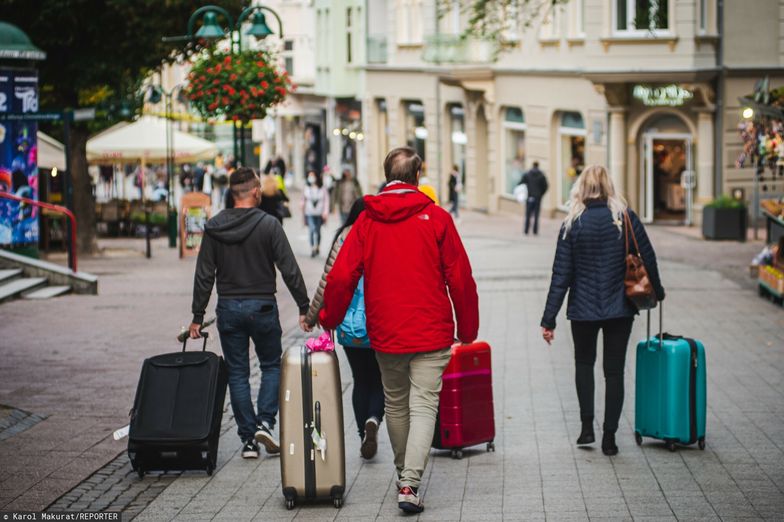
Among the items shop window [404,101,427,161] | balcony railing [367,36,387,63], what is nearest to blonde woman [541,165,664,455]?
shop window [404,101,427,161]

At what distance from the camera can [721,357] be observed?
13477mm

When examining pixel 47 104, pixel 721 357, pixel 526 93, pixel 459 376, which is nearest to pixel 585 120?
pixel 526 93

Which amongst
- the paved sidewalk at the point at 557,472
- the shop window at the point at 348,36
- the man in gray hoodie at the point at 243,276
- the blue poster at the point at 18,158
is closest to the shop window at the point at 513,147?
the shop window at the point at 348,36

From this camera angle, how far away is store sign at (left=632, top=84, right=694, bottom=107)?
32500 mm

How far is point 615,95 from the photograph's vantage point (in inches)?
1330

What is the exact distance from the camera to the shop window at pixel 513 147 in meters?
40.7

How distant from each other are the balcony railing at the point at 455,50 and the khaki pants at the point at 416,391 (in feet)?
111

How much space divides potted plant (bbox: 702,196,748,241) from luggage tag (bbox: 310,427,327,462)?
2270 cm

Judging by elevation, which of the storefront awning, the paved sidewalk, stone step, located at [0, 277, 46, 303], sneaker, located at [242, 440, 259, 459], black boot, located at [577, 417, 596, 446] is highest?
the storefront awning

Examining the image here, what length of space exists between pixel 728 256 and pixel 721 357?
13.1 meters

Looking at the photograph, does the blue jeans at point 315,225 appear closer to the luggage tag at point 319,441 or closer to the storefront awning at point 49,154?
the storefront awning at point 49,154

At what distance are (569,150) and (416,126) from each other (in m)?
13.5

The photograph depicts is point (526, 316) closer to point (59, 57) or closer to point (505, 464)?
point (505, 464)

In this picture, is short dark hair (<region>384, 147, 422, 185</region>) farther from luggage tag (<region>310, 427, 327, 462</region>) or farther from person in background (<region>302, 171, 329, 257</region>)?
person in background (<region>302, 171, 329, 257</region>)
